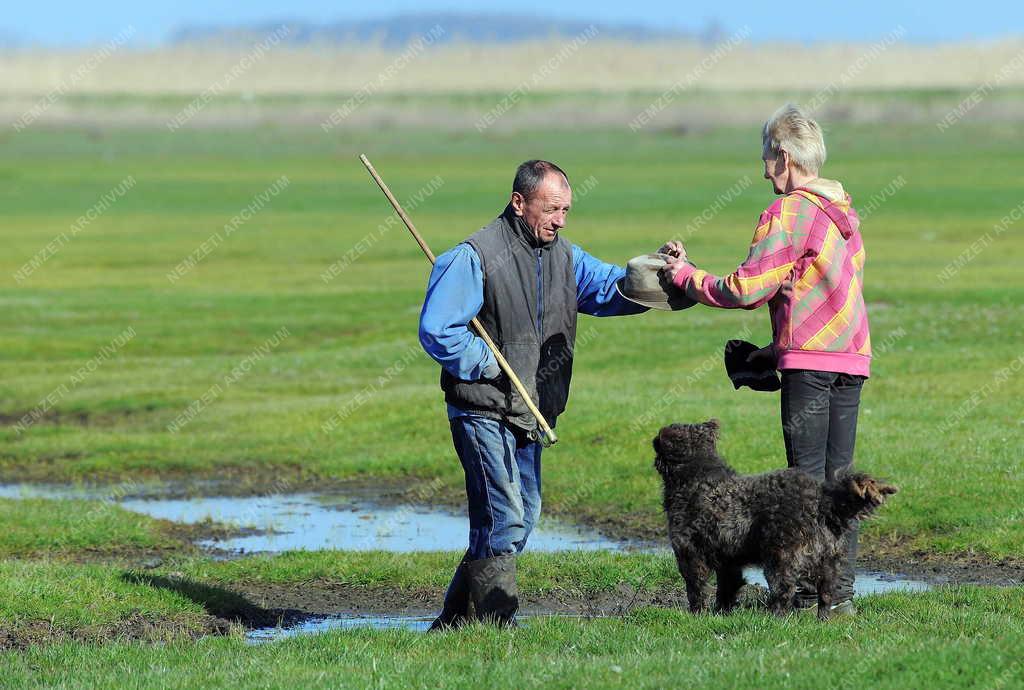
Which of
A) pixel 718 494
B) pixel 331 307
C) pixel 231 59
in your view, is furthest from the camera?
pixel 231 59

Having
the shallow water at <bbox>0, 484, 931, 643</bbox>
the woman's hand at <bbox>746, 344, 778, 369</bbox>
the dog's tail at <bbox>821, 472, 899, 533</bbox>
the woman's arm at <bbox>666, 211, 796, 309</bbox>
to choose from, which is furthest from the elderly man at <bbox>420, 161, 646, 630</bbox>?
the shallow water at <bbox>0, 484, 931, 643</bbox>

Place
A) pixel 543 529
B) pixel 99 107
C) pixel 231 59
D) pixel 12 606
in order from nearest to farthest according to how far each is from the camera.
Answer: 1. pixel 12 606
2. pixel 543 529
3. pixel 99 107
4. pixel 231 59

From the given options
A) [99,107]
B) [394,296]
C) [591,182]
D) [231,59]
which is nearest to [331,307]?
[394,296]

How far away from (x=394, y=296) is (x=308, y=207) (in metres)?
33.7

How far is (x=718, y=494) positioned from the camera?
8.87 metres

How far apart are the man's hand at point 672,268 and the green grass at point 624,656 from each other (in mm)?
2055

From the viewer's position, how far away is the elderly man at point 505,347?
338 inches

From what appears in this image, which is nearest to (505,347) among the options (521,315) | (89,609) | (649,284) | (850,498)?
(521,315)

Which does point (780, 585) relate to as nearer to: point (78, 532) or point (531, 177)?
point (531, 177)

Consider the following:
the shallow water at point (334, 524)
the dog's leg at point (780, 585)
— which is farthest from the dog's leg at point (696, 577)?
the shallow water at point (334, 524)

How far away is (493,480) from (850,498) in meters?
2.06

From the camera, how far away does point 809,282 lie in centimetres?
862

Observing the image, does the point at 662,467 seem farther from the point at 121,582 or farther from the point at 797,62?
the point at 797,62

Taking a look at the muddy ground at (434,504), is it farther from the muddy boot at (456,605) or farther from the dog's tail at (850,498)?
the muddy boot at (456,605)
